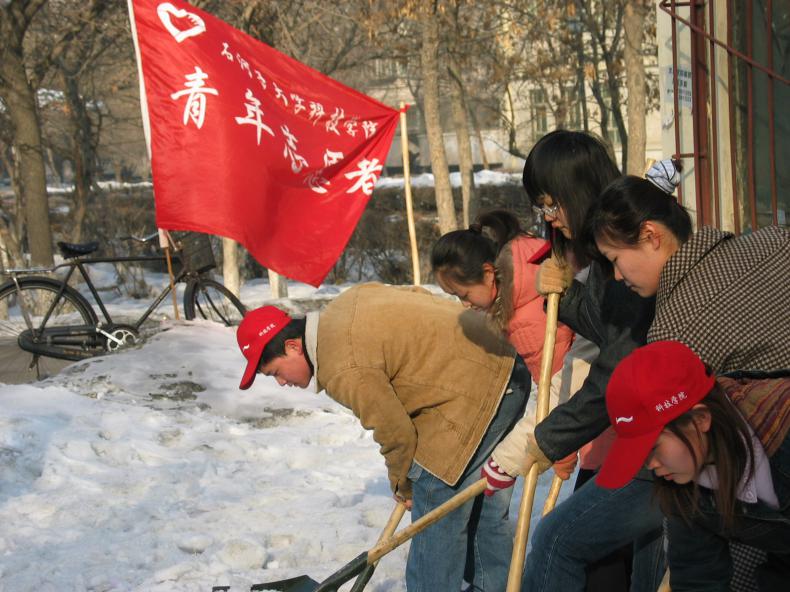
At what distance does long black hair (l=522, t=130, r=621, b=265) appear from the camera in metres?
3.31

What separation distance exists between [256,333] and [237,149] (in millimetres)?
4223

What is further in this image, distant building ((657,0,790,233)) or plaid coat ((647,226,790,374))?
distant building ((657,0,790,233))

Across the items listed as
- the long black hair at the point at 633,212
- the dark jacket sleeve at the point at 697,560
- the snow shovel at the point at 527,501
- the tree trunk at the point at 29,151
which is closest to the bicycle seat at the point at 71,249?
the tree trunk at the point at 29,151

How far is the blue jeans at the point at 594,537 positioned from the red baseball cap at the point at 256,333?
3.47 feet

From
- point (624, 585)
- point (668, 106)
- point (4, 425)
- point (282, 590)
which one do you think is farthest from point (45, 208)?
point (624, 585)

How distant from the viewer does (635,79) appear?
40.4 feet

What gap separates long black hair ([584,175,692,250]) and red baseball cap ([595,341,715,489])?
528mm

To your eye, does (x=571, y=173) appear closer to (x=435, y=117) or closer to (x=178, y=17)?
(x=178, y=17)

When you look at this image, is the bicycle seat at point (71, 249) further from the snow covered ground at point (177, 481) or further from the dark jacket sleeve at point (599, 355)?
the dark jacket sleeve at point (599, 355)

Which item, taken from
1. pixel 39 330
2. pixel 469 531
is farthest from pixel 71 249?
pixel 469 531

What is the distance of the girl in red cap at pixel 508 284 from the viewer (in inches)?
146

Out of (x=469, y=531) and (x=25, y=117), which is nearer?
(x=469, y=531)

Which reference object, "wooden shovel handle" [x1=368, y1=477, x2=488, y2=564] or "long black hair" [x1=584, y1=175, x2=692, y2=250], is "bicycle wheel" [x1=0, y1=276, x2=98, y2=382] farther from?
"long black hair" [x1=584, y1=175, x2=692, y2=250]

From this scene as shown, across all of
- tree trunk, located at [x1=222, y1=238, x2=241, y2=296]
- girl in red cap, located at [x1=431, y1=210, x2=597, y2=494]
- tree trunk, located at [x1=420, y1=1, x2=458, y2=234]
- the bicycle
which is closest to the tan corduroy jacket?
girl in red cap, located at [x1=431, y1=210, x2=597, y2=494]
